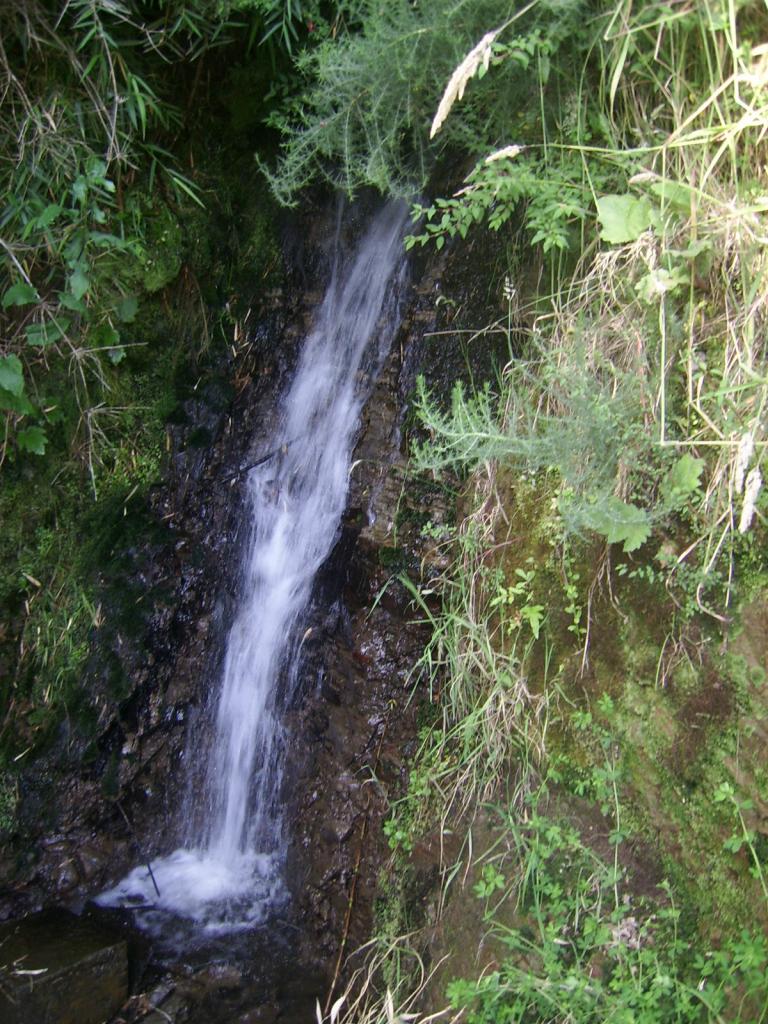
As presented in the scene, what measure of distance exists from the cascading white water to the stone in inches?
10.9

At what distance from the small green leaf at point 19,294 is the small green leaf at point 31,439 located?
0.47 metres

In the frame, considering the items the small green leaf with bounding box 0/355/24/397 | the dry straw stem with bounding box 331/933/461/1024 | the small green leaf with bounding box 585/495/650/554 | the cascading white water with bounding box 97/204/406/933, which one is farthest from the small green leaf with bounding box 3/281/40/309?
the dry straw stem with bounding box 331/933/461/1024

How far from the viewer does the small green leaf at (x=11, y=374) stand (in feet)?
9.47

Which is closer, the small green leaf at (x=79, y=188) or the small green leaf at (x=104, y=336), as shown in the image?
the small green leaf at (x=79, y=188)

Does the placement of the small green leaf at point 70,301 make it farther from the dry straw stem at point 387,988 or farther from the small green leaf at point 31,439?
the dry straw stem at point 387,988

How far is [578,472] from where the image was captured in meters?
2.19

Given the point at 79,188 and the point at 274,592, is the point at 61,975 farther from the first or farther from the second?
the point at 79,188

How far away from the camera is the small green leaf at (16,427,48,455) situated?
306 cm

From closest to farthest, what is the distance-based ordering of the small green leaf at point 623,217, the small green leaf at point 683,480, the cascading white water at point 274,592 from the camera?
the small green leaf at point 683,480 < the small green leaf at point 623,217 < the cascading white water at point 274,592

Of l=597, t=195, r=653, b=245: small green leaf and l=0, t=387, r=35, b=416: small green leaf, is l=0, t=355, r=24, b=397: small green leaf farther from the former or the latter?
l=597, t=195, r=653, b=245: small green leaf

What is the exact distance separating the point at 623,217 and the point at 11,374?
213cm

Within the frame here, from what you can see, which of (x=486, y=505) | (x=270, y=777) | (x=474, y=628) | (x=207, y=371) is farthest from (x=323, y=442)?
(x=270, y=777)

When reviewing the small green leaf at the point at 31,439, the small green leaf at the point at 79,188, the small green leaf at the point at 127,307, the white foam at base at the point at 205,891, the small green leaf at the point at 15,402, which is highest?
the small green leaf at the point at 79,188

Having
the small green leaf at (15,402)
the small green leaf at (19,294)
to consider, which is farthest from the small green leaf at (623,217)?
the small green leaf at (15,402)
